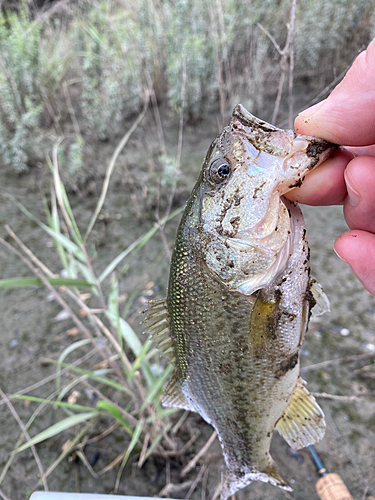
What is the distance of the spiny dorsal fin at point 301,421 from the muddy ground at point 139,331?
39cm

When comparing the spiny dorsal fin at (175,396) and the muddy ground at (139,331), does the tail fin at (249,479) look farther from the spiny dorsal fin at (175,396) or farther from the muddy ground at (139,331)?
the muddy ground at (139,331)

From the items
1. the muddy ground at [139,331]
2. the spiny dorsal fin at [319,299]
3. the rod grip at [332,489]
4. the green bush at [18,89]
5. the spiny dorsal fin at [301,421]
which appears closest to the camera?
the spiny dorsal fin at [319,299]

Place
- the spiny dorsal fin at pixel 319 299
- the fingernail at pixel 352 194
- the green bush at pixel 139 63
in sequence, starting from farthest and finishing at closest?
1. the green bush at pixel 139 63
2. the spiny dorsal fin at pixel 319 299
3. the fingernail at pixel 352 194

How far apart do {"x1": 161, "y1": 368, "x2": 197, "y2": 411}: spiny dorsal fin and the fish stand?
0.04 metres

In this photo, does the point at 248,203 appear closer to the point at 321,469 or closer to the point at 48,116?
the point at 321,469

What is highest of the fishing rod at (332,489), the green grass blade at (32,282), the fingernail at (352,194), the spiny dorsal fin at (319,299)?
the fingernail at (352,194)

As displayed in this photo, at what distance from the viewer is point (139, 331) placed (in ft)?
10.3

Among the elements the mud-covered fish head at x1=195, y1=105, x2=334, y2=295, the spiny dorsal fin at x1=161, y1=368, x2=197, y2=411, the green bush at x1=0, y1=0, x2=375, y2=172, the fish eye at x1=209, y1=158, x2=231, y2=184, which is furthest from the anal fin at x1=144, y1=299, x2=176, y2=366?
the green bush at x1=0, y1=0, x2=375, y2=172

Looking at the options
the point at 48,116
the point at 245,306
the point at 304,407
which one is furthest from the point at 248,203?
the point at 48,116

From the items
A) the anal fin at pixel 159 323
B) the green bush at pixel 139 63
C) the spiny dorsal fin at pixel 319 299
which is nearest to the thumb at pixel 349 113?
the spiny dorsal fin at pixel 319 299

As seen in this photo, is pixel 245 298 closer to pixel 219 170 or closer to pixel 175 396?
pixel 219 170

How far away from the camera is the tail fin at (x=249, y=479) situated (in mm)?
1401

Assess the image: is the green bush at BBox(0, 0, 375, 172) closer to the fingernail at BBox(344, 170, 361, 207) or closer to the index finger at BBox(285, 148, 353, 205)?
the index finger at BBox(285, 148, 353, 205)

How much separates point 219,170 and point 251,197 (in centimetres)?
17
